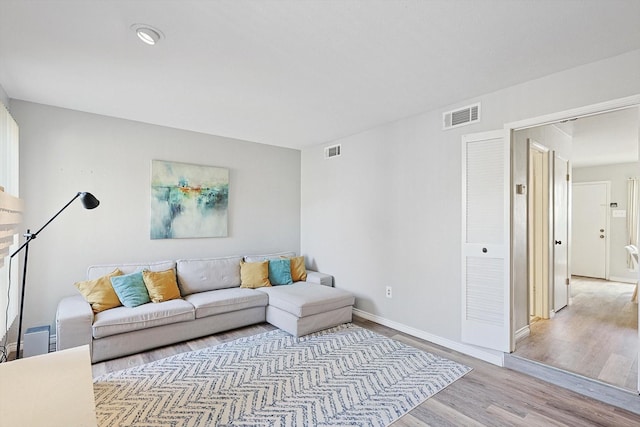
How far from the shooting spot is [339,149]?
4.55 meters

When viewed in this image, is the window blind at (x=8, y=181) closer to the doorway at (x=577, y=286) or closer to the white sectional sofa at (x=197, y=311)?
the white sectional sofa at (x=197, y=311)

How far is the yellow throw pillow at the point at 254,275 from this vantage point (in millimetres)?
4141

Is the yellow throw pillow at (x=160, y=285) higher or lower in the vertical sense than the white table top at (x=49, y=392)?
lower

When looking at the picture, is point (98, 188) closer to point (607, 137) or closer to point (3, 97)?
point (3, 97)

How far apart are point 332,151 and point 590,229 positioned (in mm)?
5844

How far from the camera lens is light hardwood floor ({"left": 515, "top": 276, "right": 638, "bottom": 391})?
8.67ft

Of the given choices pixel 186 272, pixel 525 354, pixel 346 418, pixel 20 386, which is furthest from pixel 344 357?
pixel 20 386

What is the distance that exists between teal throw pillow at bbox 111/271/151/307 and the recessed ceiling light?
235 centimetres

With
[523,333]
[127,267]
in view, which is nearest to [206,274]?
[127,267]

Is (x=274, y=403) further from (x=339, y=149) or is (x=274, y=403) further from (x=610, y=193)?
(x=610, y=193)

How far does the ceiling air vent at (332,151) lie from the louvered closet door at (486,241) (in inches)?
73.7

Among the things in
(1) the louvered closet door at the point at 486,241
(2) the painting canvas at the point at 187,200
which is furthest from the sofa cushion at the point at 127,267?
(1) the louvered closet door at the point at 486,241

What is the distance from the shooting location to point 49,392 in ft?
3.80

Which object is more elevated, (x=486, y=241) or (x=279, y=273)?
(x=486, y=241)
